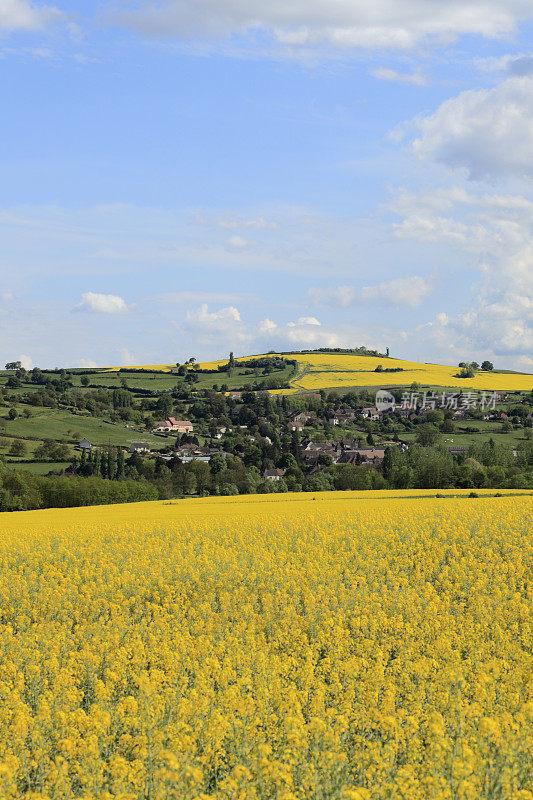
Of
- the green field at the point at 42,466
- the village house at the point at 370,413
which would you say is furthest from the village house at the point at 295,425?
the green field at the point at 42,466

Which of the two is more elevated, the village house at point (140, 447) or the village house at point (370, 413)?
the village house at point (370, 413)

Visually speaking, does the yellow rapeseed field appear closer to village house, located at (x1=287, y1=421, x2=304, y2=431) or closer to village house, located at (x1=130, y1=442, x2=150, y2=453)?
village house, located at (x1=130, y1=442, x2=150, y2=453)

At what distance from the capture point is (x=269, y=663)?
12078mm

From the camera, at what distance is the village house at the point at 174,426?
164 m

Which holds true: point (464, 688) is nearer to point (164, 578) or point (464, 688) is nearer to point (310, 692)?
point (310, 692)

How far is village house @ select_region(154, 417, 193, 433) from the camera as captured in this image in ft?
537

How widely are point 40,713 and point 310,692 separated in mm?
4154

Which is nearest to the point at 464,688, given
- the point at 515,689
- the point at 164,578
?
the point at 515,689

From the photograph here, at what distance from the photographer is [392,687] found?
421 inches

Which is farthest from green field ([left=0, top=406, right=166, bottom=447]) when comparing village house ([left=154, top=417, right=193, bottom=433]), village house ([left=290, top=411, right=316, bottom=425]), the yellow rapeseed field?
the yellow rapeseed field

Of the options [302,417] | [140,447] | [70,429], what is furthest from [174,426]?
[302,417]

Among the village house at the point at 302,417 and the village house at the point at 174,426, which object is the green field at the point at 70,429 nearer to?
the village house at the point at 174,426

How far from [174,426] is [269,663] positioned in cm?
15710

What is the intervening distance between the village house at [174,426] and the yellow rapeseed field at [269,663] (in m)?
139
